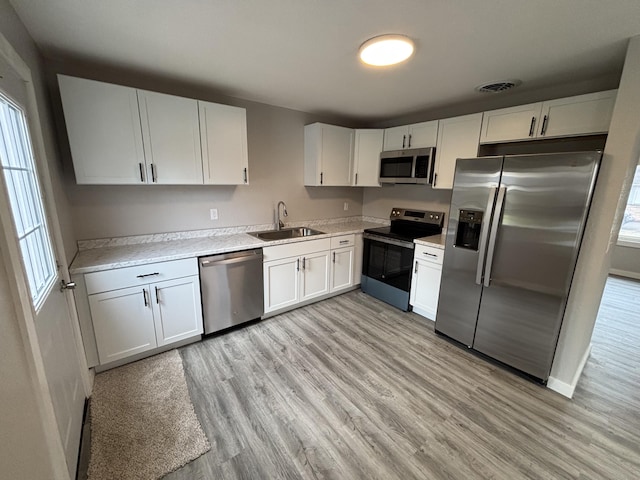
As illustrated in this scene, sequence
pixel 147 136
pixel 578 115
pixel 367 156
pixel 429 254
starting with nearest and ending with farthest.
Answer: pixel 578 115 < pixel 147 136 < pixel 429 254 < pixel 367 156

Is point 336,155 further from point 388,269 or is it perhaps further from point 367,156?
point 388,269

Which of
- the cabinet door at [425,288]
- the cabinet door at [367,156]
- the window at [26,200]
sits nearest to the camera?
the window at [26,200]

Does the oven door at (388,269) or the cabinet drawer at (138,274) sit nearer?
the cabinet drawer at (138,274)

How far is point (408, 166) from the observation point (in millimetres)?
3285

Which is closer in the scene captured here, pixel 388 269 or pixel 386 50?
pixel 386 50

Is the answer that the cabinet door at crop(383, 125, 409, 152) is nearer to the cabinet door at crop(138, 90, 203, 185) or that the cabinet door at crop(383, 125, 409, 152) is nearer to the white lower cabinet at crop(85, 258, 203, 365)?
the cabinet door at crop(138, 90, 203, 185)

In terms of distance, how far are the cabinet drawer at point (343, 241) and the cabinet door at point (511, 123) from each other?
71.7 inches

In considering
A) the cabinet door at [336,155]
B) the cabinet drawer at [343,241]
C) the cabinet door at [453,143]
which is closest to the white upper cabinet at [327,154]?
the cabinet door at [336,155]

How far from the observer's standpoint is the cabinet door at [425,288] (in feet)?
9.44

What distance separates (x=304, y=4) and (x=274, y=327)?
8.89ft

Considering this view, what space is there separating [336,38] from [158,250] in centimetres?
224

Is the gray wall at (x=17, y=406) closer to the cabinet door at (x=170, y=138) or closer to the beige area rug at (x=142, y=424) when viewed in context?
the beige area rug at (x=142, y=424)

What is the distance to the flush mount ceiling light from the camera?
1.69 meters

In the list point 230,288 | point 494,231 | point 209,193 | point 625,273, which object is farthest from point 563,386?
point 625,273
